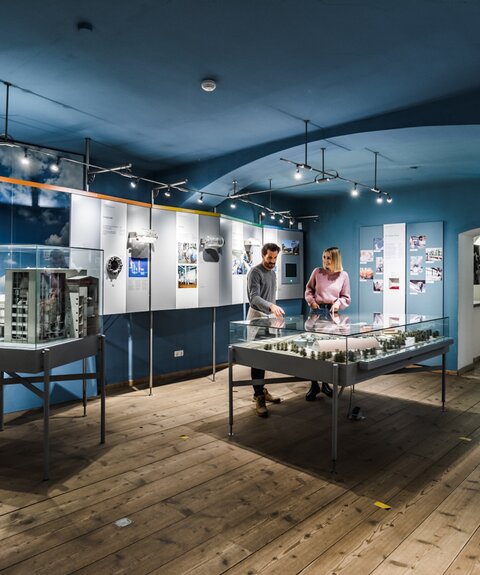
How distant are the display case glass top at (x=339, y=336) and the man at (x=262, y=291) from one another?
0.53m

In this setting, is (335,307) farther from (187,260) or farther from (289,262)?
(289,262)

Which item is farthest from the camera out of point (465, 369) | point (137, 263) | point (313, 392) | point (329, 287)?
point (465, 369)

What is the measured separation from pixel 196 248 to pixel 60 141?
225 cm

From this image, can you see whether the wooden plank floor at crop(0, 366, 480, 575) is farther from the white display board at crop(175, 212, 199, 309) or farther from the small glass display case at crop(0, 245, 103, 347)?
the white display board at crop(175, 212, 199, 309)

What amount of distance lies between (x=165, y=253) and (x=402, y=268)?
454cm

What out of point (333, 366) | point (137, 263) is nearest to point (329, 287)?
point (333, 366)

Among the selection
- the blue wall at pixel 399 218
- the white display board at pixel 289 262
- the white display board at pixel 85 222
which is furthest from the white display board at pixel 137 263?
the blue wall at pixel 399 218

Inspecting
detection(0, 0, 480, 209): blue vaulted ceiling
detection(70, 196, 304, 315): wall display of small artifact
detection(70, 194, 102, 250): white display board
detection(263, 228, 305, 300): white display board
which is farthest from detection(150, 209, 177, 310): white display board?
detection(263, 228, 305, 300): white display board

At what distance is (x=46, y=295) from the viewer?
3.51 metres

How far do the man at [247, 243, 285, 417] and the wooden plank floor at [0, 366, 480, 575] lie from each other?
0.80 ft

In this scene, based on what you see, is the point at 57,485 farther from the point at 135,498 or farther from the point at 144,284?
the point at 144,284

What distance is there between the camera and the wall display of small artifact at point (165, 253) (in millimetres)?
5324

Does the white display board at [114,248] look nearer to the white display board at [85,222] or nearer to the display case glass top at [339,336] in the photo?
the white display board at [85,222]

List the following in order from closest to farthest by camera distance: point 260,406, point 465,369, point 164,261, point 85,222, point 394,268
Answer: point 260,406 → point 85,222 → point 164,261 → point 465,369 → point 394,268
